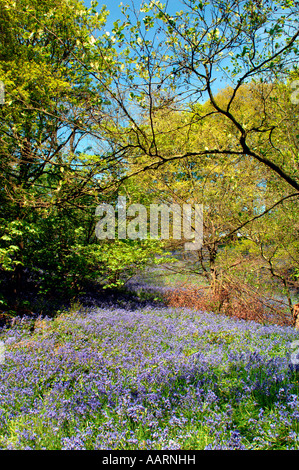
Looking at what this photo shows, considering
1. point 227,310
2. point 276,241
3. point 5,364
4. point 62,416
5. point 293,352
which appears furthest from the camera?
point 227,310

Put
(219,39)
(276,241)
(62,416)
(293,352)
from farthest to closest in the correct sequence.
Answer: (276,241) < (293,352) < (219,39) < (62,416)

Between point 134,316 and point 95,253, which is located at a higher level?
point 95,253

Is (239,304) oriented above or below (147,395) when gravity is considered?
below

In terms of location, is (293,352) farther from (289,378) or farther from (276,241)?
(276,241)

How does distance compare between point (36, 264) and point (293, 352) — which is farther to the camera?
point (36, 264)

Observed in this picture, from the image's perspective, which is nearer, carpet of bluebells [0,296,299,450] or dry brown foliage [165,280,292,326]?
carpet of bluebells [0,296,299,450]

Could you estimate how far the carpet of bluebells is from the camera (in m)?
2.38

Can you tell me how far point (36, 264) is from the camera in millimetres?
8758

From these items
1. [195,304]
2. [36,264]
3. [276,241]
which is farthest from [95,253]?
[276,241]

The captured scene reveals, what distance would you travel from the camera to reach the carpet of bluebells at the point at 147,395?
7.82 ft

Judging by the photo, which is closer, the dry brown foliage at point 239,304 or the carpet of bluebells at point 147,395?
the carpet of bluebells at point 147,395

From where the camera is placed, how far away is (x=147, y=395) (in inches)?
112

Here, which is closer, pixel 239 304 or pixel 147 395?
pixel 147 395

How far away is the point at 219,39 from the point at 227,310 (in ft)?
23.9
